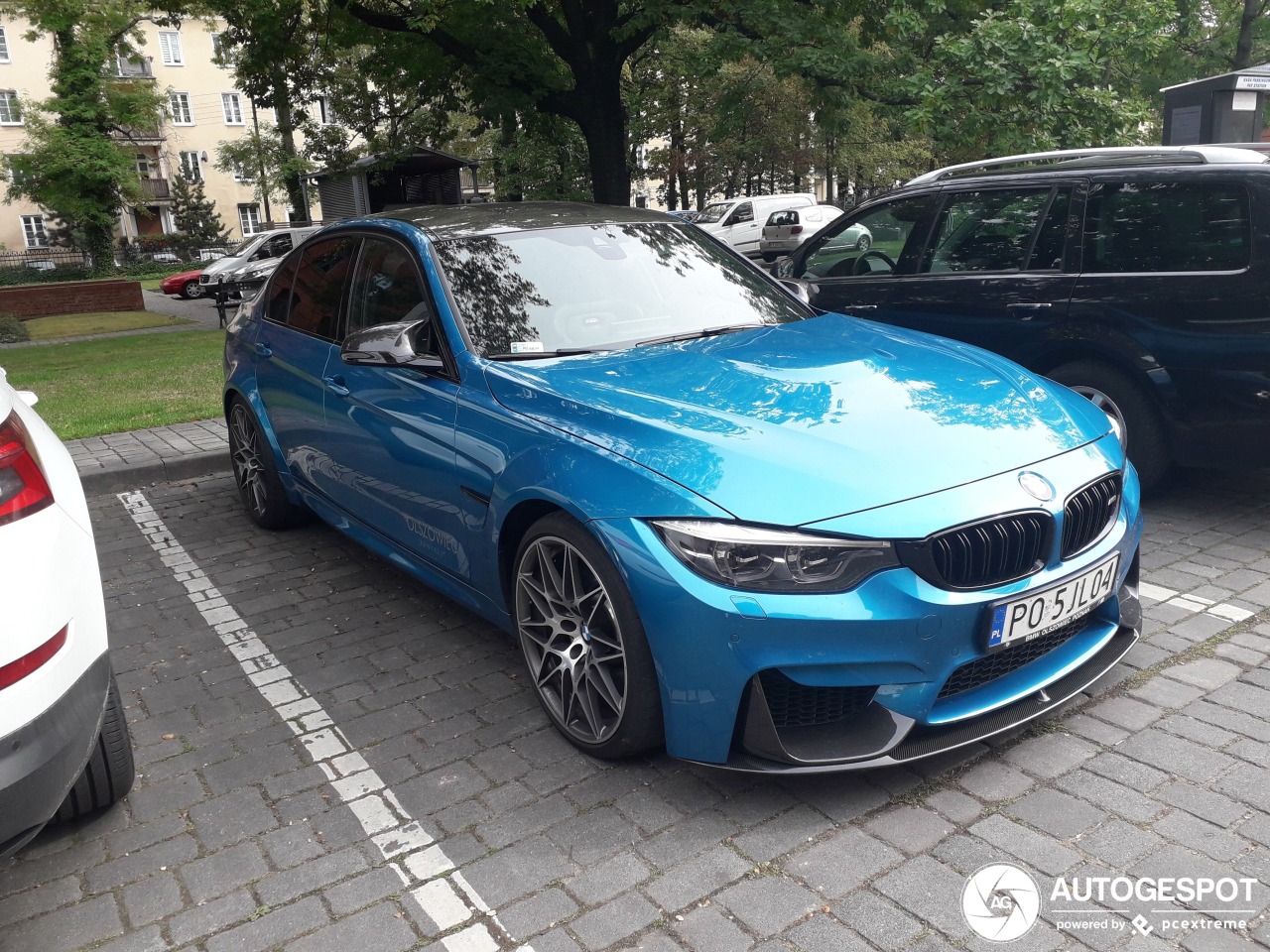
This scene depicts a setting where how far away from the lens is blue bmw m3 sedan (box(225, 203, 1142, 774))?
9.57ft

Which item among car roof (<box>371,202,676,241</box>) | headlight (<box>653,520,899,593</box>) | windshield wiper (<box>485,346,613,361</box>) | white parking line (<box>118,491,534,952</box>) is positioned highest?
car roof (<box>371,202,676,241</box>)

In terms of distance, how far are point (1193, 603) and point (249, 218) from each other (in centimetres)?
6814

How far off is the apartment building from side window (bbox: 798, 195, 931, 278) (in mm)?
58684

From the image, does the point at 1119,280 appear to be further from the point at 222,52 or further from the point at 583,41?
the point at 222,52

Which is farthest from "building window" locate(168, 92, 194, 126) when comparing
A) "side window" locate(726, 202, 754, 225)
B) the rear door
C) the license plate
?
the license plate

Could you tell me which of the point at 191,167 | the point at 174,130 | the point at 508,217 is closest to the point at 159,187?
the point at 191,167

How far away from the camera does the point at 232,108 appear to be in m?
63.8

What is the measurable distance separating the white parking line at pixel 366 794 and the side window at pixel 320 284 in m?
1.39

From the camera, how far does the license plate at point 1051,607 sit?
9.92 feet

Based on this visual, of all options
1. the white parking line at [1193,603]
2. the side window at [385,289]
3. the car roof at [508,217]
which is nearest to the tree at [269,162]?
the car roof at [508,217]

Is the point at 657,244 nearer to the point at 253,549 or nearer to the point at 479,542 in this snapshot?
the point at 479,542

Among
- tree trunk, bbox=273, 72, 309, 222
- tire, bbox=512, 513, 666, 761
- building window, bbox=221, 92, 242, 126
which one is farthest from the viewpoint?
building window, bbox=221, 92, 242, 126

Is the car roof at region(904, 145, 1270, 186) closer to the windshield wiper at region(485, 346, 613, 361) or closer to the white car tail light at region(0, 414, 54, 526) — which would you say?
the windshield wiper at region(485, 346, 613, 361)

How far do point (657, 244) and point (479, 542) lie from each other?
168 cm
